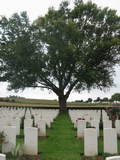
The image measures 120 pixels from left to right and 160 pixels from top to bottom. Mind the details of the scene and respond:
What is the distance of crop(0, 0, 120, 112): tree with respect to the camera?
36938mm

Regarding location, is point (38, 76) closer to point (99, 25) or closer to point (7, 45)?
point (7, 45)

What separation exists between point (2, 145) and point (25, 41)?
2880 cm

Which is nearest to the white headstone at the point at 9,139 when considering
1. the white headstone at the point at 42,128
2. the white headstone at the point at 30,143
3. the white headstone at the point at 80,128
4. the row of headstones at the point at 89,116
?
the white headstone at the point at 30,143

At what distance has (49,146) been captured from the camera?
39.8 ft

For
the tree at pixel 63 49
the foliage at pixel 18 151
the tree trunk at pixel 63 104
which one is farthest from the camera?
the tree trunk at pixel 63 104

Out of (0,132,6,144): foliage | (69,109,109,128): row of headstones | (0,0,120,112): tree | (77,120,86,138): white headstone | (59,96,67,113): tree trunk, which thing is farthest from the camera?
(59,96,67,113): tree trunk

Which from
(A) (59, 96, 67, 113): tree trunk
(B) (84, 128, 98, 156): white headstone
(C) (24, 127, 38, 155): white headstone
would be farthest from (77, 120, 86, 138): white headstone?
(A) (59, 96, 67, 113): tree trunk

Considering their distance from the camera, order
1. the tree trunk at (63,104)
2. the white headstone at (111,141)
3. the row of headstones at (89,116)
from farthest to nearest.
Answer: the tree trunk at (63,104)
the row of headstones at (89,116)
the white headstone at (111,141)

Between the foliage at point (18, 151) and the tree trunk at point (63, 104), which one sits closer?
the foliage at point (18, 151)

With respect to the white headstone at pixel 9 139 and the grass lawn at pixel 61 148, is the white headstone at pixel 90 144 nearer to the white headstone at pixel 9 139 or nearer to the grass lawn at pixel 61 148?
the grass lawn at pixel 61 148

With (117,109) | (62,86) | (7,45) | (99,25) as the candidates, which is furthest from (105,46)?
(117,109)

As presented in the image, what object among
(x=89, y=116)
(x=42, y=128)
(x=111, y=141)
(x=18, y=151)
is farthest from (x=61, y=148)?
(x=89, y=116)

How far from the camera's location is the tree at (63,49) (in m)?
36.9

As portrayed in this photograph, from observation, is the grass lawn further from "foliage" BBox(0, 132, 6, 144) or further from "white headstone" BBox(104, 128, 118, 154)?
"foliage" BBox(0, 132, 6, 144)
